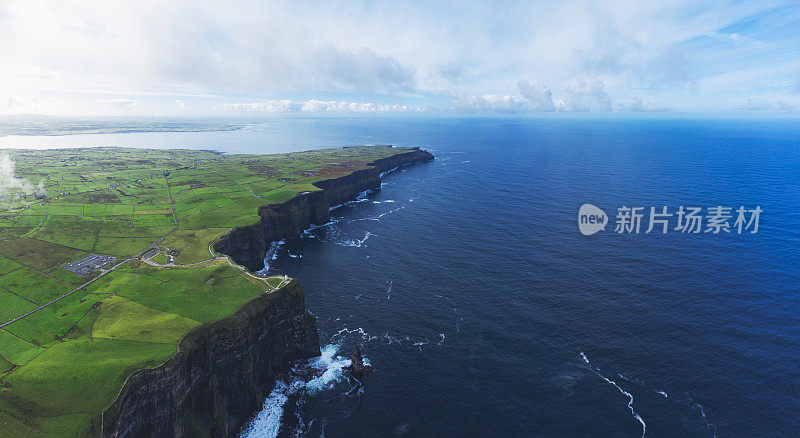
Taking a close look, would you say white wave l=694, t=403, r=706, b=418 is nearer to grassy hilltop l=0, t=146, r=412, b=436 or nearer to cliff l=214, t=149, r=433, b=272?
grassy hilltop l=0, t=146, r=412, b=436

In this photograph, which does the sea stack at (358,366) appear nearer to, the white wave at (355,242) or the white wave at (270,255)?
the white wave at (270,255)

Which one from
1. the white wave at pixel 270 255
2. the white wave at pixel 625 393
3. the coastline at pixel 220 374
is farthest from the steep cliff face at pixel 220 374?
the white wave at pixel 625 393

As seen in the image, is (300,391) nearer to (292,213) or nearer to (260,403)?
(260,403)

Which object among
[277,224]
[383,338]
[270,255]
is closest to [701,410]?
[383,338]

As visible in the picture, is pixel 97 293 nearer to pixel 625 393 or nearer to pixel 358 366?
pixel 358 366

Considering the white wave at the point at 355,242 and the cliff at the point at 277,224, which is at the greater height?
the cliff at the point at 277,224

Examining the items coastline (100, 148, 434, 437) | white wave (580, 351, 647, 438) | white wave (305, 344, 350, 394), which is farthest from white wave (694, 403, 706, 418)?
coastline (100, 148, 434, 437)

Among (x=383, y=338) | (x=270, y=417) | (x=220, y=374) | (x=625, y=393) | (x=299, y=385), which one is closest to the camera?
(x=220, y=374)
